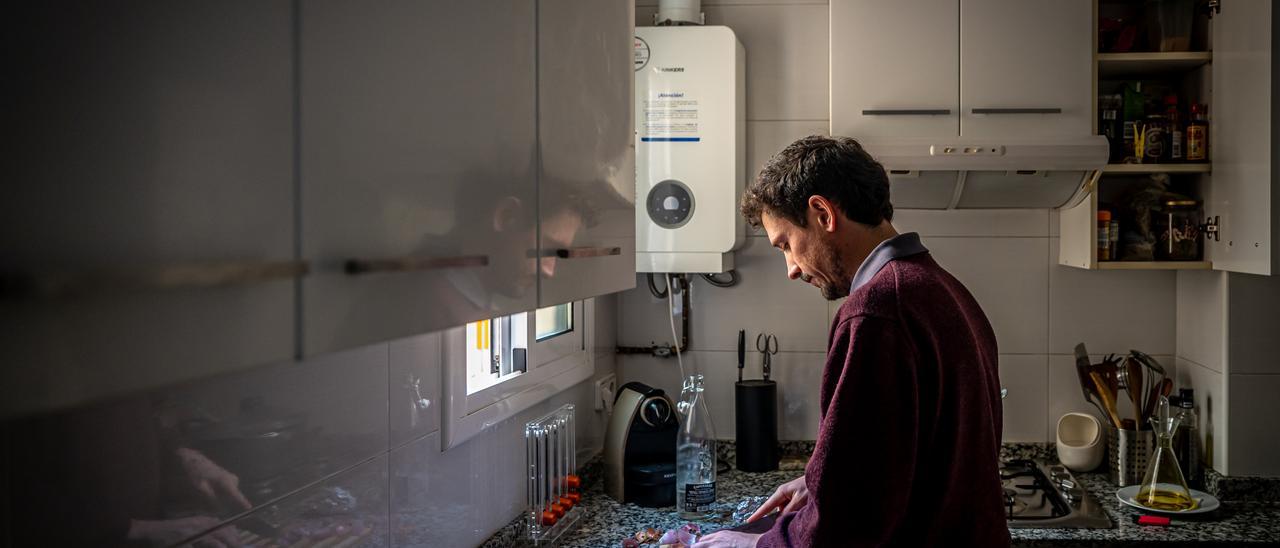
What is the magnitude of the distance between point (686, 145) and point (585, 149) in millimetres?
1460

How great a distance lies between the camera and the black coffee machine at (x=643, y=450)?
2.40 metres

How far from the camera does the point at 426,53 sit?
767mm

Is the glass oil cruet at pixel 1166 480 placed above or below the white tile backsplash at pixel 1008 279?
below

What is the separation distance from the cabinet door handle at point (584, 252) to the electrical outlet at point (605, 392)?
1449mm

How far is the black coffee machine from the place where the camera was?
94.7 inches

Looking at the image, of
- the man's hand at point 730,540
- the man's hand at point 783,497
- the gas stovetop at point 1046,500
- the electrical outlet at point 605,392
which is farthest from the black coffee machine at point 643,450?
Answer: the gas stovetop at point 1046,500

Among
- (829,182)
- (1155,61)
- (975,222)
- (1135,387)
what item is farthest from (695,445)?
(1155,61)

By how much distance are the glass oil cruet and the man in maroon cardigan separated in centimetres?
100

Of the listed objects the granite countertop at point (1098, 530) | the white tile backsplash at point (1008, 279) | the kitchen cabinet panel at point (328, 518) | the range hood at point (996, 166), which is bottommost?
the granite countertop at point (1098, 530)

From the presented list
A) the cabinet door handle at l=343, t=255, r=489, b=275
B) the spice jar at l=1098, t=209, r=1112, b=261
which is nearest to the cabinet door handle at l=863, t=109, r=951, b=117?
the spice jar at l=1098, t=209, r=1112, b=261

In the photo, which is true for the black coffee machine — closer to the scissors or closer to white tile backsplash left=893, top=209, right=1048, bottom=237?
the scissors

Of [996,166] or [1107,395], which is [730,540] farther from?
[1107,395]

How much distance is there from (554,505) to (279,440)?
1.10m

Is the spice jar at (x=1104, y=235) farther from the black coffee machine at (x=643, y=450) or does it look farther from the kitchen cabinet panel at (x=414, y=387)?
the kitchen cabinet panel at (x=414, y=387)
